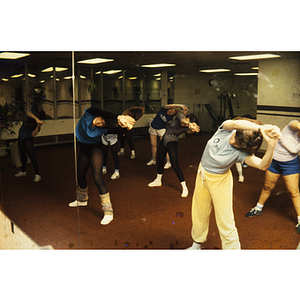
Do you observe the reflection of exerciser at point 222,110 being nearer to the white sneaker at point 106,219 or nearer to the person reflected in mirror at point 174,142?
the person reflected in mirror at point 174,142

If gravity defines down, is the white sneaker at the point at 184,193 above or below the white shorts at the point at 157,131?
below

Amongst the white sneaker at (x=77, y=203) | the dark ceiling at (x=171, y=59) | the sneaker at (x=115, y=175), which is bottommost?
the white sneaker at (x=77, y=203)

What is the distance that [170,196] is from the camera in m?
2.80

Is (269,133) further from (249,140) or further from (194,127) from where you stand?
(194,127)

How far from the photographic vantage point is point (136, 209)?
282cm

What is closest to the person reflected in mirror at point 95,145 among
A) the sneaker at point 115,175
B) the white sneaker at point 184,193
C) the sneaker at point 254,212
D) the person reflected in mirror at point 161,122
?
the sneaker at point 115,175

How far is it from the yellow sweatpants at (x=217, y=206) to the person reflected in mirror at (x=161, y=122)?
41cm

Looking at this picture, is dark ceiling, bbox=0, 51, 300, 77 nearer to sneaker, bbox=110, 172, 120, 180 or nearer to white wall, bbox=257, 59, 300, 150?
white wall, bbox=257, 59, 300, 150

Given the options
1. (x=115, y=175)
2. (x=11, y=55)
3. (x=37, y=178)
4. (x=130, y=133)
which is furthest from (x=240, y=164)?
(x=11, y=55)

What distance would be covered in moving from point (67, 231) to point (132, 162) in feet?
3.01

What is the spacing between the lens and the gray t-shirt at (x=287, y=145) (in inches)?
102

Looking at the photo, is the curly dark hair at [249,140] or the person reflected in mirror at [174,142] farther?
the person reflected in mirror at [174,142]

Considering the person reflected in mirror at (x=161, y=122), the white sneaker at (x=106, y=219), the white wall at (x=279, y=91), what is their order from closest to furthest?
the white wall at (x=279, y=91), the person reflected in mirror at (x=161, y=122), the white sneaker at (x=106, y=219)

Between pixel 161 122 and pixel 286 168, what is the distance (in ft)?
3.84
